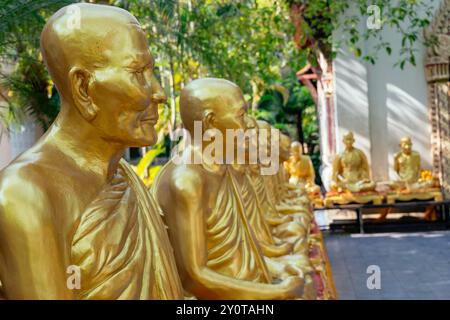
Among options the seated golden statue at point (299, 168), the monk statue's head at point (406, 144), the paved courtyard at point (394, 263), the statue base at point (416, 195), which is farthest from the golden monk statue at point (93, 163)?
the seated golden statue at point (299, 168)

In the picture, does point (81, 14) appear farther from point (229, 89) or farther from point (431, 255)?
point (431, 255)

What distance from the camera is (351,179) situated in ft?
33.8

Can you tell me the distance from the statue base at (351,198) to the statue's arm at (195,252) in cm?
770

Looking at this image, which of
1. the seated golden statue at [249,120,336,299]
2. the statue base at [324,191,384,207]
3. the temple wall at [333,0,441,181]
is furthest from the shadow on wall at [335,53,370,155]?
the seated golden statue at [249,120,336,299]

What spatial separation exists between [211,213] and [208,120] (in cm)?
37

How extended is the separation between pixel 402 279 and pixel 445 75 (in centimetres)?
445

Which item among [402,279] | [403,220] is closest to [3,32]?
[402,279]

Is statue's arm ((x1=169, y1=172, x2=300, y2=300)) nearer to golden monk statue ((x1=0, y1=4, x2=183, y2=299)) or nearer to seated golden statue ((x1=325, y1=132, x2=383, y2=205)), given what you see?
golden monk statue ((x1=0, y1=4, x2=183, y2=299))

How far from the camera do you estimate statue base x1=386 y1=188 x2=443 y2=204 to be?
989 cm

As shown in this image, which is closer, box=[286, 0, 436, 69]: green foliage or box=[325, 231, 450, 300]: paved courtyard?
box=[325, 231, 450, 300]: paved courtyard

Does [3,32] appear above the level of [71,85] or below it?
above

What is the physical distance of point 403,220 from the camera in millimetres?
10523

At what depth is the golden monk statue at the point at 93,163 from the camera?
144 cm

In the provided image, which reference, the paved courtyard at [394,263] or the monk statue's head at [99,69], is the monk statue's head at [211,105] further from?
the paved courtyard at [394,263]
